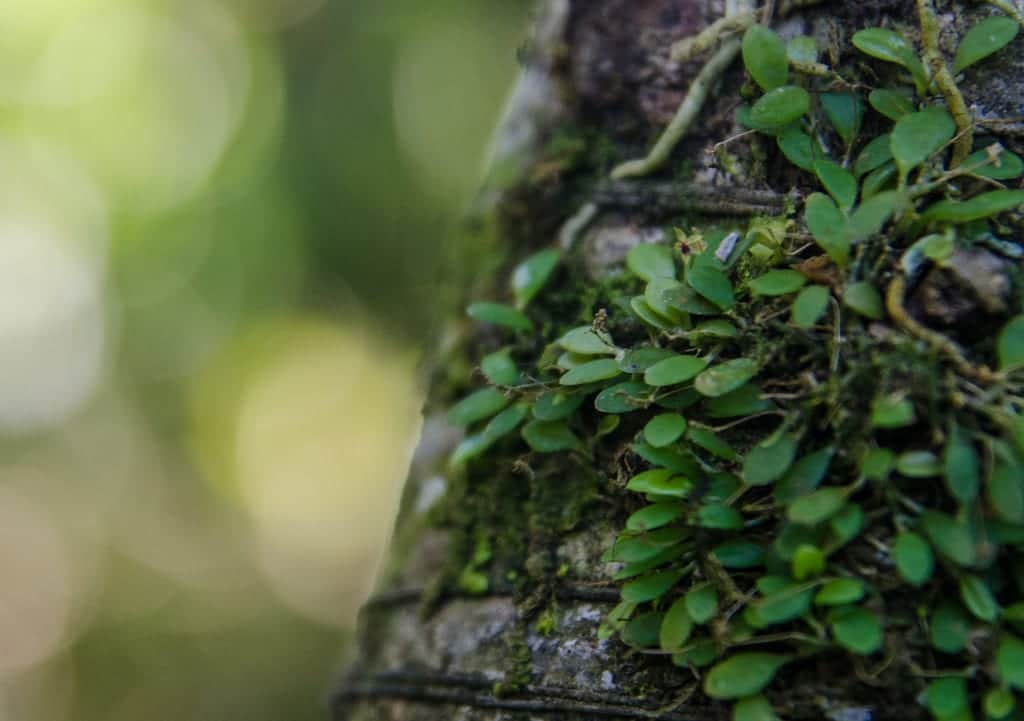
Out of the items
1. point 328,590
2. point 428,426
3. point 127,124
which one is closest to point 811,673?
point 428,426

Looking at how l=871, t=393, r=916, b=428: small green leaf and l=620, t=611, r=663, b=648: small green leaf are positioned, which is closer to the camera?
l=871, t=393, r=916, b=428: small green leaf

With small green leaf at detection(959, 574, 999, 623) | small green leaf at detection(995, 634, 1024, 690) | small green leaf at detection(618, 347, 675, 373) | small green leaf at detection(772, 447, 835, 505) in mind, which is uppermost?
small green leaf at detection(618, 347, 675, 373)

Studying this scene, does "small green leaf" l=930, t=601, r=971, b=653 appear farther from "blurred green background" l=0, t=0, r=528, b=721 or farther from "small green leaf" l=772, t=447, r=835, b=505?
"blurred green background" l=0, t=0, r=528, b=721

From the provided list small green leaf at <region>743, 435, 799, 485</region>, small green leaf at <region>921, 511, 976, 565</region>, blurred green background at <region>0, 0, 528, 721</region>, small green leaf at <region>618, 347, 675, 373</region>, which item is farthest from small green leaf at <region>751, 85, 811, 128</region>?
blurred green background at <region>0, 0, 528, 721</region>

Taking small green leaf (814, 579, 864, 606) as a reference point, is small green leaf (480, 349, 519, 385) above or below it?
above

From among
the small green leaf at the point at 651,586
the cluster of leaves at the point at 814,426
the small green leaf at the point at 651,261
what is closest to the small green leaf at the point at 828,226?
the cluster of leaves at the point at 814,426

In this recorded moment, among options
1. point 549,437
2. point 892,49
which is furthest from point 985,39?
point 549,437

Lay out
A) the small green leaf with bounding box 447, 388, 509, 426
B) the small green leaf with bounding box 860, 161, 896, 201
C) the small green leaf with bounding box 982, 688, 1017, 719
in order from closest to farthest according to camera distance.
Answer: the small green leaf with bounding box 982, 688, 1017, 719 < the small green leaf with bounding box 860, 161, 896, 201 < the small green leaf with bounding box 447, 388, 509, 426
